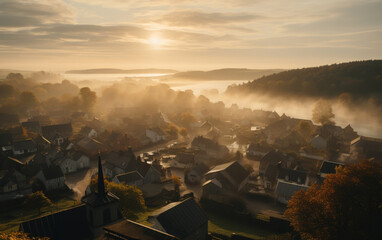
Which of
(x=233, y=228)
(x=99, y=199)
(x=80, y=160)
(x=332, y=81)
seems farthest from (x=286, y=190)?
(x=332, y=81)

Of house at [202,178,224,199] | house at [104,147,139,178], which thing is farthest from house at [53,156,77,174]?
house at [202,178,224,199]

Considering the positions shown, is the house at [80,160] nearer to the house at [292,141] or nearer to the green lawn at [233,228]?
the green lawn at [233,228]

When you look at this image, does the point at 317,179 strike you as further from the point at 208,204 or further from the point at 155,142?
the point at 155,142

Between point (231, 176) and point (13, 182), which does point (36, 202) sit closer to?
point (13, 182)

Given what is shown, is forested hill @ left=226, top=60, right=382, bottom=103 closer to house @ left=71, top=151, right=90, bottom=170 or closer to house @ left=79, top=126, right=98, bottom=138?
house @ left=79, top=126, right=98, bottom=138

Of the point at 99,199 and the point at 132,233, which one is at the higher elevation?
the point at 99,199

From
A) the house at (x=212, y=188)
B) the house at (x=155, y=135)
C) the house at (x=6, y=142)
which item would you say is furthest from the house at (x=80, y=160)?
the house at (x=212, y=188)
